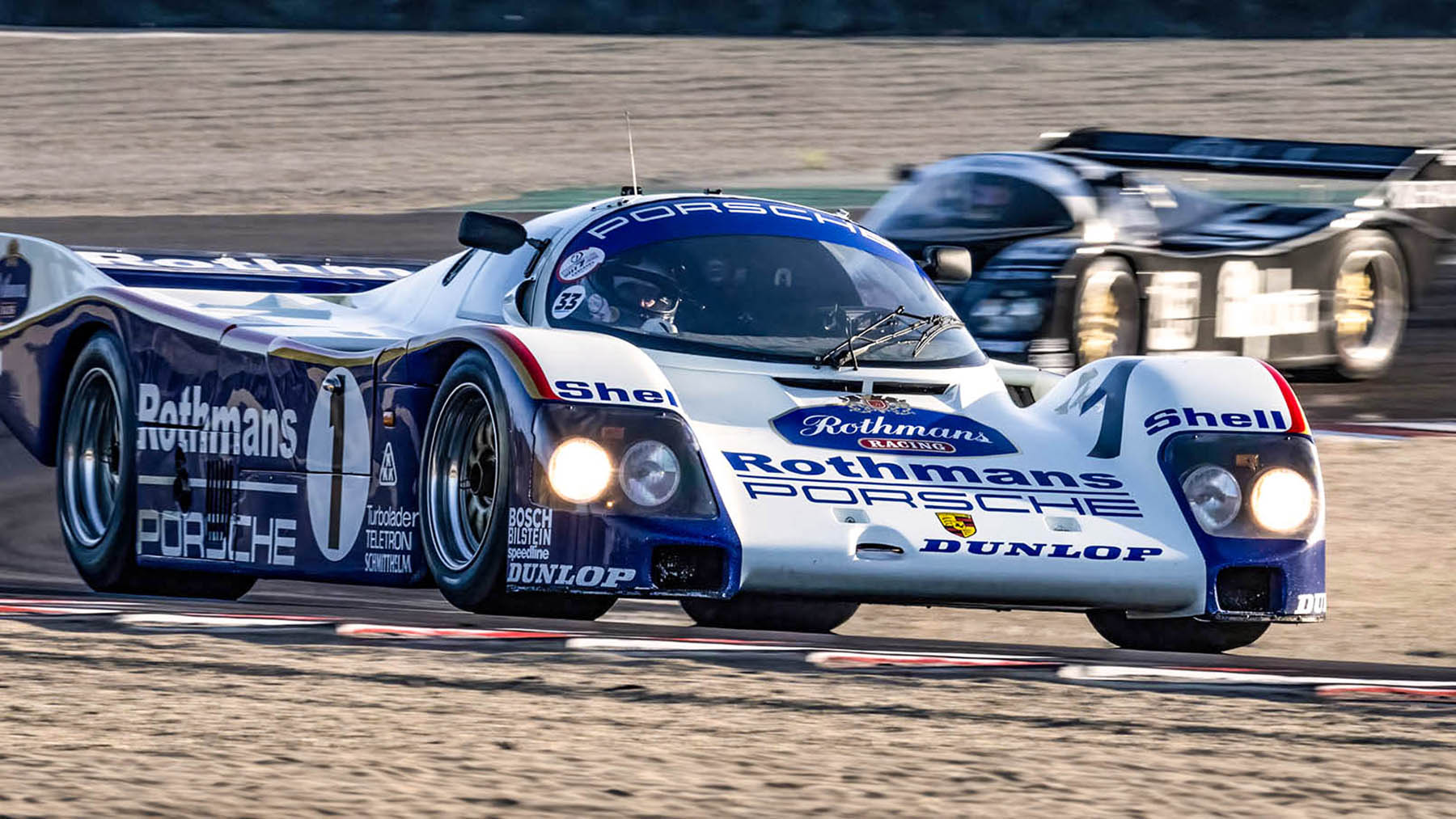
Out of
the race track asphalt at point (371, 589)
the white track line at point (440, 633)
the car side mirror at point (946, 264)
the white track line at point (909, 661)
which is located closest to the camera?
the white track line at point (909, 661)

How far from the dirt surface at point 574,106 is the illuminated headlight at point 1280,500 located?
49.1 ft

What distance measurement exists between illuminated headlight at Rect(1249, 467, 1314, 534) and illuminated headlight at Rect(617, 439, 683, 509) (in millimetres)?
1547

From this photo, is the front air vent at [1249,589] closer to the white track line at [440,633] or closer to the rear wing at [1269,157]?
the white track line at [440,633]

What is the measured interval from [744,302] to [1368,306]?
26.7ft

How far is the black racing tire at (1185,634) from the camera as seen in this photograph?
6.86 metres

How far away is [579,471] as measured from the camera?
621cm

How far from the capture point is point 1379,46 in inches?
1096

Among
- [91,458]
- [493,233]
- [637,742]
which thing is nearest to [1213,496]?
[493,233]

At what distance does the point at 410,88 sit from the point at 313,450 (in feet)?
61.6

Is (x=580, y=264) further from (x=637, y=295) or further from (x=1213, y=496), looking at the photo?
(x=1213, y=496)

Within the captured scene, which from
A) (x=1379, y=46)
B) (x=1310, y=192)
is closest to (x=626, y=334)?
(x=1310, y=192)

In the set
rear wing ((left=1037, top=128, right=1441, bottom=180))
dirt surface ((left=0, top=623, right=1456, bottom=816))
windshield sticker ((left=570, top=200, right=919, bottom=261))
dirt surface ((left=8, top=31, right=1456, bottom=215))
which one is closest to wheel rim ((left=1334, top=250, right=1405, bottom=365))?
rear wing ((left=1037, top=128, right=1441, bottom=180))

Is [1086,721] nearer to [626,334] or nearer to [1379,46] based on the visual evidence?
[626,334]

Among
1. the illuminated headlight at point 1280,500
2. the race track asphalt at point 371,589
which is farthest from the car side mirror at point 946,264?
the illuminated headlight at point 1280,500
